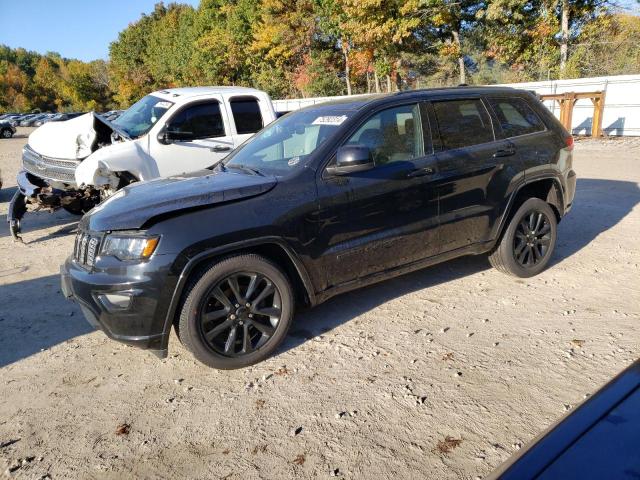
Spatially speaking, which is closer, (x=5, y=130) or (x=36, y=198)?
(x=36, y=198)

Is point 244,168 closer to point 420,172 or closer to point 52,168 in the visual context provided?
point 420,172

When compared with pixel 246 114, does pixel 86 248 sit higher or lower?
lower

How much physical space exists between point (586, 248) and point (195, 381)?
4548 millimetres

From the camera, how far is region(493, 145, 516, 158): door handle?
441 cm

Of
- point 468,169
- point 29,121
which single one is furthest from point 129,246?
point 29,121

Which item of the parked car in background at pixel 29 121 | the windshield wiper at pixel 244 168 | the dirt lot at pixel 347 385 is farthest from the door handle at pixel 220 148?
the parked car in background at pixel 29 121

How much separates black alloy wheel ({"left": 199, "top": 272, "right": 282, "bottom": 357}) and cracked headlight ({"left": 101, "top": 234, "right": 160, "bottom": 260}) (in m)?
0.47

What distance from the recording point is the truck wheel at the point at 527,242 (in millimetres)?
4629

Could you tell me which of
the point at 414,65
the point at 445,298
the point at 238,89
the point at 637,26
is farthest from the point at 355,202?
the point at 414,65

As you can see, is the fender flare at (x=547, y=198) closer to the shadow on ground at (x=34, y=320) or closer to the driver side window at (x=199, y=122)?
the shadow on ground at (x=34, y=320)

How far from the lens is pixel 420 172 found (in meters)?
3.97

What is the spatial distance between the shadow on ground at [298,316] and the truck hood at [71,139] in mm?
2318

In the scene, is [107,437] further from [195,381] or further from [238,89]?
[238,89]

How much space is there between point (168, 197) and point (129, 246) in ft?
1.43
